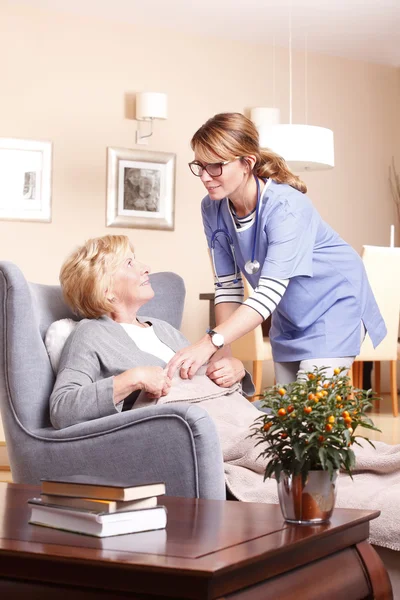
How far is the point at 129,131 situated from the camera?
6.40 metres

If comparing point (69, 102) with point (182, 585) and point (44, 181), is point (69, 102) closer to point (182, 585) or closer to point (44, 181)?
point (44, 181)

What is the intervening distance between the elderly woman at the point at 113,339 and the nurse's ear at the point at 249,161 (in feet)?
1.32

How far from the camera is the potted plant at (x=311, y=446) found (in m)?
1.32

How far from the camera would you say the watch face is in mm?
2086

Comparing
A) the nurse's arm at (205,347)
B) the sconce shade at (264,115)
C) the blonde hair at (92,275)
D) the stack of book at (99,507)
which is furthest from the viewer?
the sconce shade at (264,115)

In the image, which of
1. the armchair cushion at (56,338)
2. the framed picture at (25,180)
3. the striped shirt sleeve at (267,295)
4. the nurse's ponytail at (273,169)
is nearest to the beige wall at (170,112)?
the framed picture at (25,180)

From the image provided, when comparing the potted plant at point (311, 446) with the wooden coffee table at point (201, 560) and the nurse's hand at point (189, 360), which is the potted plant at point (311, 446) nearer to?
the wooden coffee table at point (201, 560)

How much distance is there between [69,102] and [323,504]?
5.30m

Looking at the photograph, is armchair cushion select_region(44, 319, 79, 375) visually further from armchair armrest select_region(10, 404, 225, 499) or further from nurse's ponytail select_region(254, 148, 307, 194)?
nurse's ponytail select_region(254, 148, 307, 194)

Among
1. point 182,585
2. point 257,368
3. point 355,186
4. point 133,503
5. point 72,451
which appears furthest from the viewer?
point 355,186

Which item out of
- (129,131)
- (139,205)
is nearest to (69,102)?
(129,131)

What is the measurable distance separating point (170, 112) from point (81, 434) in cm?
498

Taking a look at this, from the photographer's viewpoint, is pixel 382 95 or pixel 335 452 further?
pixel 382 95

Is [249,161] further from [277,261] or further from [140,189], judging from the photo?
[140,189]
